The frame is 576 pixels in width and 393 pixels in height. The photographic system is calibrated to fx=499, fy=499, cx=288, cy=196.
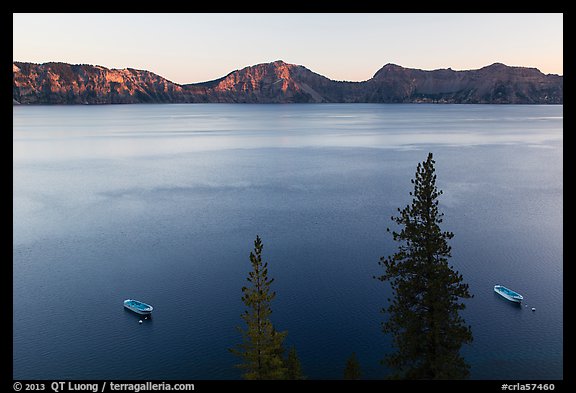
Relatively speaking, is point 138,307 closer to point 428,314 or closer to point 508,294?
point 428,314

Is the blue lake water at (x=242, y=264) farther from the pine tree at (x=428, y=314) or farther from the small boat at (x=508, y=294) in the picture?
the pine tree at (x=428, y=314)

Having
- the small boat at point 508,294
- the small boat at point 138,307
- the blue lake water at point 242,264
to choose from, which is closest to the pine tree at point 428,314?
the blue lake water at point 242,264

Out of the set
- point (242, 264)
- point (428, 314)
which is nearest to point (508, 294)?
point (428, 314)

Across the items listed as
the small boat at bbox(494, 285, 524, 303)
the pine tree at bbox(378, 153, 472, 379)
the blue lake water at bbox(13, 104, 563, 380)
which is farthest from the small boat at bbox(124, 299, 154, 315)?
the small boat at bbox(494, 285, 524, 303)

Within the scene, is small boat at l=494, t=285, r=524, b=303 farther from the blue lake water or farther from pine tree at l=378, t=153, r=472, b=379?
pine tree at l=378, t=153, r=472, b=379

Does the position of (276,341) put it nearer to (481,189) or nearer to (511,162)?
(481,189)

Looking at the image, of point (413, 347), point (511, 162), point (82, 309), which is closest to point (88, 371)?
point (82, 309)
